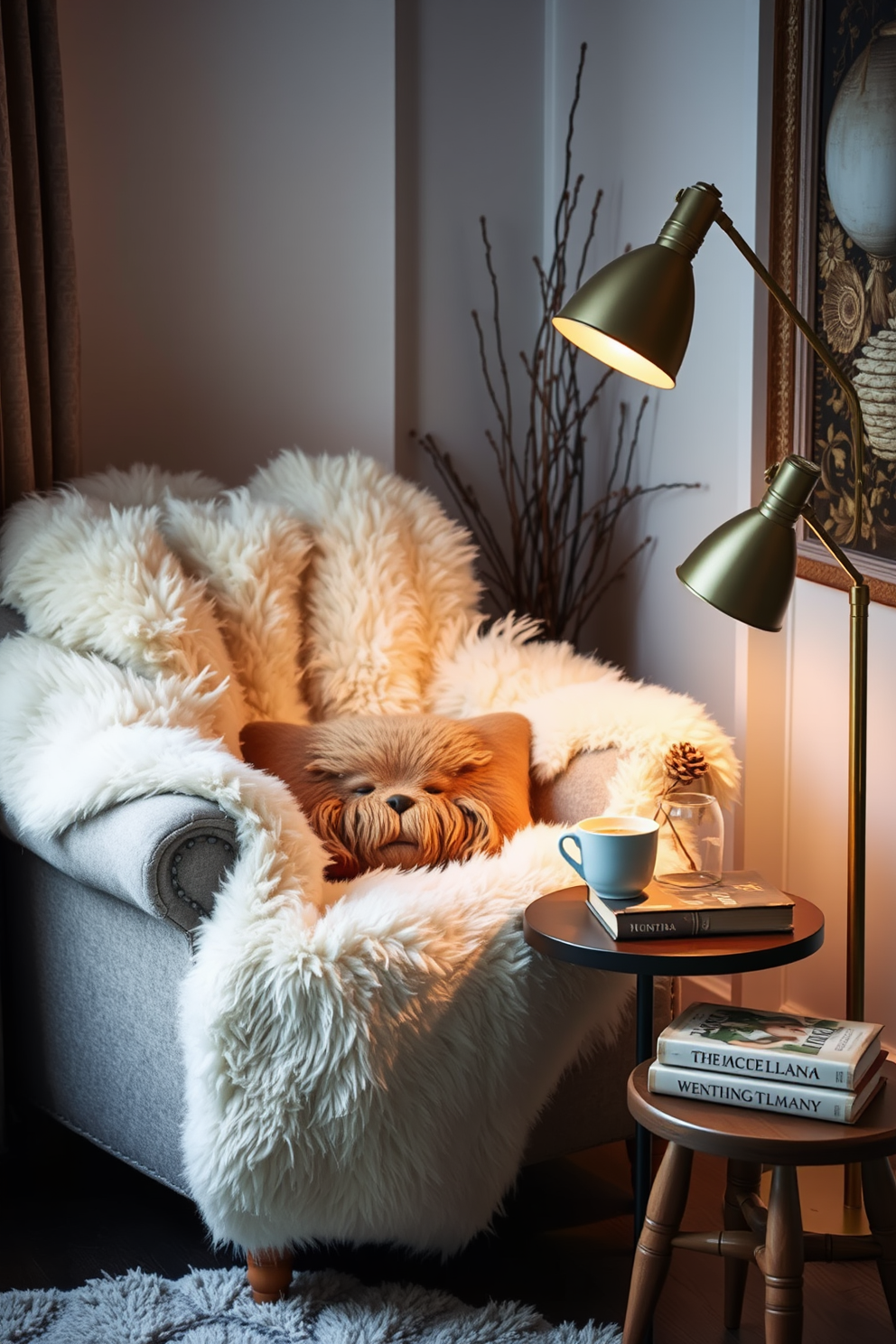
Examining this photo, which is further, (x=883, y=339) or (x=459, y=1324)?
(x=883, y=339)

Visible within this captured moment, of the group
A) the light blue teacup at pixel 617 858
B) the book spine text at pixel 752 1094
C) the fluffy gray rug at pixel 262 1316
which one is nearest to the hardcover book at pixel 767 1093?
the book spine text at pixel 752 1094

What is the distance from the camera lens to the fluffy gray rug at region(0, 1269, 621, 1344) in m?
1.58

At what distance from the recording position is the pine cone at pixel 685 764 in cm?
193

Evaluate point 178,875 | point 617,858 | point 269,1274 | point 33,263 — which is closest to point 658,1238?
point 617,858

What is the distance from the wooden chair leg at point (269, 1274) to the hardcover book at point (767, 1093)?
0.59 meters

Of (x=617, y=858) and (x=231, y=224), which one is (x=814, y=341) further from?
(x=231, y=224)

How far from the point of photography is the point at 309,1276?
170cm

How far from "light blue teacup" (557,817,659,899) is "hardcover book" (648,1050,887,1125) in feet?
0.78

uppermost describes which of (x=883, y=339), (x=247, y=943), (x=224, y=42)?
(x=224, y=42)

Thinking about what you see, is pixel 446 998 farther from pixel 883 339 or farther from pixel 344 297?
pixel 344 297

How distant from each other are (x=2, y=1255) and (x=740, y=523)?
1390 mm

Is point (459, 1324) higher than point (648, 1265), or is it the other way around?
point (648, 1265)

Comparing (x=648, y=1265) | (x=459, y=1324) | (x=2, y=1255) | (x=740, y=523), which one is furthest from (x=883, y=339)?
(x=2, y=1255)

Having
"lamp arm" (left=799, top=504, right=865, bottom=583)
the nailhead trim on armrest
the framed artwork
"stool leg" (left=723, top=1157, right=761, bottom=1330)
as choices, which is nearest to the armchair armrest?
the nailhead trim on armrest
